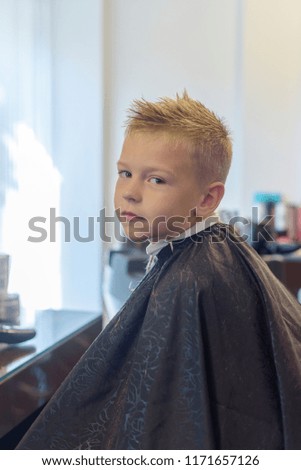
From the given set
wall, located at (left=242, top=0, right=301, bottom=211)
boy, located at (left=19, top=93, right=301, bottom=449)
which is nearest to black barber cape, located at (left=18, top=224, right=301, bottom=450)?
boy, located at (left=19, top=93, right=301, bottom=449)

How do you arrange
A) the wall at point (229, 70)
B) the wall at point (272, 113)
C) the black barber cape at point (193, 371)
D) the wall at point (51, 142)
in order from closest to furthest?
the black barber cape at point (193, 371), the wall at point (51, 142), the wall at point (229, 70), the wall at point (272, 113)

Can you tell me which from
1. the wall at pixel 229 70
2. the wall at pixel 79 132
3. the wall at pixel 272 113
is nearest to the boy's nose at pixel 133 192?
the wall at pixel 229 70

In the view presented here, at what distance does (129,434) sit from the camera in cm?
58

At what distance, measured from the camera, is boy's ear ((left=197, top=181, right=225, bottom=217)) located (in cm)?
65

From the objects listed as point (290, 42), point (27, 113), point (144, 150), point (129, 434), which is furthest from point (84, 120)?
point (129, 434)

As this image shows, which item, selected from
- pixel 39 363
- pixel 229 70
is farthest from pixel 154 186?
pixel 229 70

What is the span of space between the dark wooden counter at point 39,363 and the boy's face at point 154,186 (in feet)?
0.85

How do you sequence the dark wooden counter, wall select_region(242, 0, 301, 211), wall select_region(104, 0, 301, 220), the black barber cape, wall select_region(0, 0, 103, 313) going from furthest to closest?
1. wall select_region(242, 0, 301, 211)
2. wall select_region(104, 0, 301, 220)
3. wall select_region(0, 0, 103, 313)
4. the dark wooden counter
5. the black barber cape

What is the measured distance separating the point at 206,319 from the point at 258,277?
0.26 feet

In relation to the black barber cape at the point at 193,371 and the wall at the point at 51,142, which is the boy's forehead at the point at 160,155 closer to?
the black barber cape at the point at 193,371

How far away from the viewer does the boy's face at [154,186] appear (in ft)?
2.01

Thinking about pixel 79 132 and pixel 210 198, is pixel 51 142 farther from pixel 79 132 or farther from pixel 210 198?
pixel 210 198

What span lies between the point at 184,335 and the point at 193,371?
38 mm

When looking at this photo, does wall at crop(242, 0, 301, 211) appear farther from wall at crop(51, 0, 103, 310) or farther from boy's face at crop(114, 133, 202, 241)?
boy's face at crop(114, 133, 202, 241)
